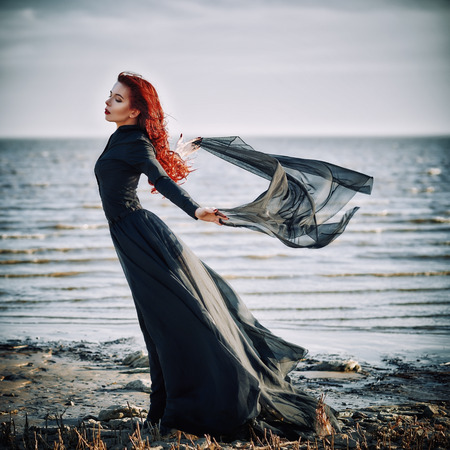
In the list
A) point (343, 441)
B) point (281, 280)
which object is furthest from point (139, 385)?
point (281, 280)

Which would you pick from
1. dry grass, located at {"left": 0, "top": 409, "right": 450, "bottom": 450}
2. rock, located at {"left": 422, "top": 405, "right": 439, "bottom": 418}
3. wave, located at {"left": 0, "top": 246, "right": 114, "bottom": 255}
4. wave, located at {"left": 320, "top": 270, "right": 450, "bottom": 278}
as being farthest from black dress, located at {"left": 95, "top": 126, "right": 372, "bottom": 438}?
wave, located at {"left": 0, "top": 246, "right": 114, "bottom": 255}

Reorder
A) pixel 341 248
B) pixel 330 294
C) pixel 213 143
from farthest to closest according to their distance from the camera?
pixel 341 248 < pixel 330 294 < pixel 213 143

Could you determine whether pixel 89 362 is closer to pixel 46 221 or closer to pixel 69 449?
pixel 69 449

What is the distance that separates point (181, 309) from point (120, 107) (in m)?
1.38

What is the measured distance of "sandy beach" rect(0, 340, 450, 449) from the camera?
3.67 m

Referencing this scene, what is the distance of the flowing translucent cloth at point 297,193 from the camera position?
3.88m

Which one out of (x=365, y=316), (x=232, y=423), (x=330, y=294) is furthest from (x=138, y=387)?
(x=330, y=294)

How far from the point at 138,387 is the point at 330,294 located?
5.18 metres

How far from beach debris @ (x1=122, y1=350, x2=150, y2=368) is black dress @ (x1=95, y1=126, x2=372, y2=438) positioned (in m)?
2.11

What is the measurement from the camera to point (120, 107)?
3803 mm

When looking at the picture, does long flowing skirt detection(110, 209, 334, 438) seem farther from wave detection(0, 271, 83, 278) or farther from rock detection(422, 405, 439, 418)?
wave detection(0, 271, 83, 278)

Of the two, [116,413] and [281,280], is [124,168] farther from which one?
[281,280]

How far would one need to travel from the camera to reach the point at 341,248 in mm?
14047

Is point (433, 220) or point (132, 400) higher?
point (433, 220)
